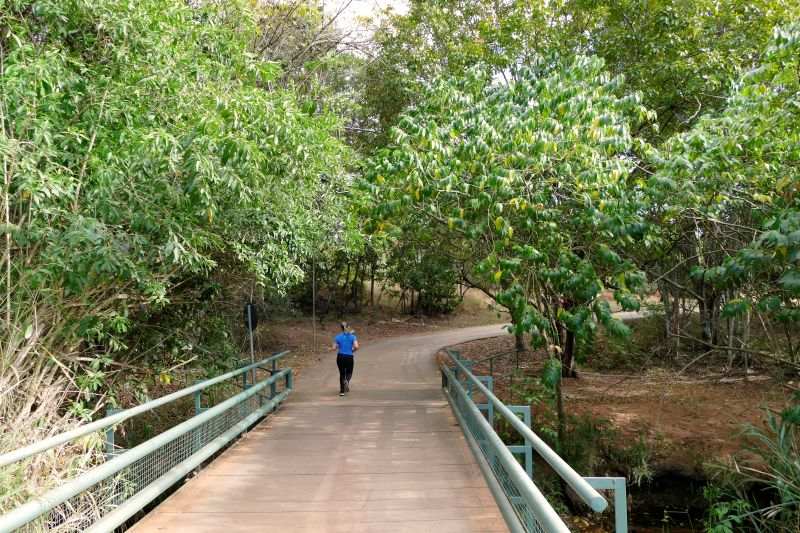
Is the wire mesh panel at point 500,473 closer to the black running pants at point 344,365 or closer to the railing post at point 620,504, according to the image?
the railing post at point 620,504

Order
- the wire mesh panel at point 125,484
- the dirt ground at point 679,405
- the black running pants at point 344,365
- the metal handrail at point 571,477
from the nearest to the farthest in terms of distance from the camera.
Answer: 1. the metal handrail at point 571,477
2. the wire mesh panel at point 125,484
3. the dirt ground at point 679,405
4. the black running pants at point 344,365

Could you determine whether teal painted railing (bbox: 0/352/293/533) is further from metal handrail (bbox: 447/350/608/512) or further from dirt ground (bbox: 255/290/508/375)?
dirt ground (bbox: 255/290/508/375)

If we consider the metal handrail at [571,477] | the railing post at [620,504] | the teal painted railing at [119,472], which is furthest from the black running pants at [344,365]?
the railing post at [620,504]

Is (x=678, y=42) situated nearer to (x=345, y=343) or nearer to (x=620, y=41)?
(x=620, y=41)

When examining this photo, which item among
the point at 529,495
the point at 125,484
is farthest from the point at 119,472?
the point at 529,495

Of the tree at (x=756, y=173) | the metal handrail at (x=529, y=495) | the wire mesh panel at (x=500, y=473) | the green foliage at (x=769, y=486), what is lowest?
the green foliage at (x=769, y=486)

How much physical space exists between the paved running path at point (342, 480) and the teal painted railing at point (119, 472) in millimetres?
243

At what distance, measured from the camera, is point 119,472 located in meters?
6.84

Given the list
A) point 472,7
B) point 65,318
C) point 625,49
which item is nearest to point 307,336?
point 472,7

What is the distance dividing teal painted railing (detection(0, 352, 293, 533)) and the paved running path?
9.6 inches

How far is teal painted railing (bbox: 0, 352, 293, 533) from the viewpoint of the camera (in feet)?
13.3

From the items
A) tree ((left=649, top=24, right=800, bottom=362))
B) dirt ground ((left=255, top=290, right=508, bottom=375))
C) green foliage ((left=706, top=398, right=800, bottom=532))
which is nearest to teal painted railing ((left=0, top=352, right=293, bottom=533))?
tree ((left=649, top=24, right=800, bottom=362))

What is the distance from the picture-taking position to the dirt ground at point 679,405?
11461 mm

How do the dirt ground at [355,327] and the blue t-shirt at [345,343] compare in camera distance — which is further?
the dirt ground at [355,327]
